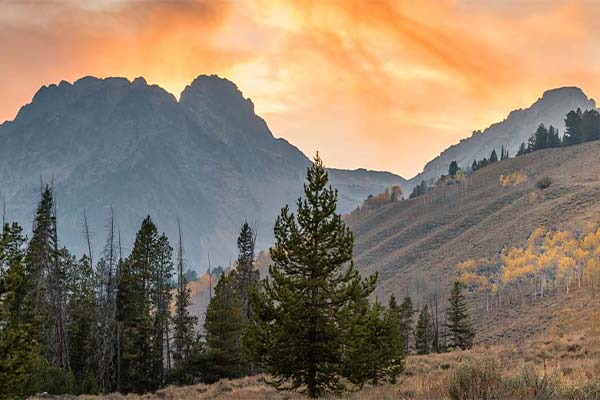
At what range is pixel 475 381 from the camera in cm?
785

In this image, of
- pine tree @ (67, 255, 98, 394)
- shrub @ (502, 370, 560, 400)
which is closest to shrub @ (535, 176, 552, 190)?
pine tree @ (67, 255, 98, 394)

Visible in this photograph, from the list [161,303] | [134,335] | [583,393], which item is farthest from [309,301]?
[161,303]

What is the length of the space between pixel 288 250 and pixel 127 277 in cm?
2499

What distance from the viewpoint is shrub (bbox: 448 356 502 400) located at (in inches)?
301

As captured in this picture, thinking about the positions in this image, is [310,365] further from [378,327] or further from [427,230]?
[427,230]

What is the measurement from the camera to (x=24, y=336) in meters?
14.1

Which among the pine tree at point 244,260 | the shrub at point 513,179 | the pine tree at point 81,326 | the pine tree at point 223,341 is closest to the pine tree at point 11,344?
the pine tree at point 223,341

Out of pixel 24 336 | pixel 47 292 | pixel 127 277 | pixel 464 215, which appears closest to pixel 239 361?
pixel 127 277

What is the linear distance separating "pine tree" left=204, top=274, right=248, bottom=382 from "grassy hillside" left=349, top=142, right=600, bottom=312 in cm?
10138

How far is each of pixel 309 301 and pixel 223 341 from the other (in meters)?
22.8

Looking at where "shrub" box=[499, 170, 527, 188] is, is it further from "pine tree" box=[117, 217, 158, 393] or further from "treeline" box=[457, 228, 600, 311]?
"pine tree" box=[117, 217, 158, 393]

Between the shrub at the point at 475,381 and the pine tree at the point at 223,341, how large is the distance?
3125cm

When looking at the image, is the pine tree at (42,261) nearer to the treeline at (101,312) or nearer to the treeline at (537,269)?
the treeline at (101,312)

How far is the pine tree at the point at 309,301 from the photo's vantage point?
16.7 meters
